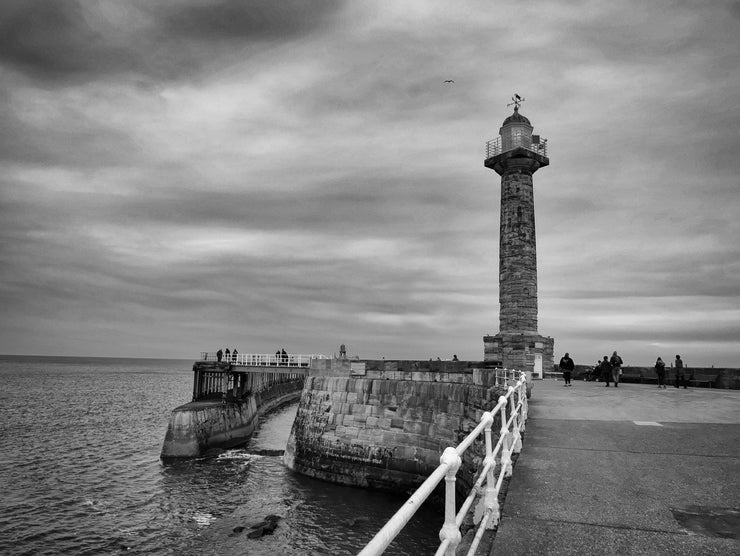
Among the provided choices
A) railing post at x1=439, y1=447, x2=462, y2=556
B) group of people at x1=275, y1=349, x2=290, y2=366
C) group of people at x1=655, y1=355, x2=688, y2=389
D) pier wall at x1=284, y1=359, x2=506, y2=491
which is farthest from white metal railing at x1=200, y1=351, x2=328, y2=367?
railing post at x1=439, y1=447, x2=462, y2=556

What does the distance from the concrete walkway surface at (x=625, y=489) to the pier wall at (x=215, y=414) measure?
2146cm

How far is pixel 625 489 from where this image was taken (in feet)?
19.1

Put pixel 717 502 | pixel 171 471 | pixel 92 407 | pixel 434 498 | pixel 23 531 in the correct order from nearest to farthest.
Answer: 1. pixel 717 502
2. pixel 23 531
3. pixel 434 498
4. pixel 171 471
5. pixel 92 407

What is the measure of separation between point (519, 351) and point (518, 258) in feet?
16.3

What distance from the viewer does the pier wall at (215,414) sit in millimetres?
26719

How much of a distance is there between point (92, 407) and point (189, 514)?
41.3m

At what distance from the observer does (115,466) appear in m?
25.4

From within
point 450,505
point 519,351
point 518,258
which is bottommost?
point 450,505

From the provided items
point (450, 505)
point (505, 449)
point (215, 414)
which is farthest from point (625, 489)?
point (215, 414)

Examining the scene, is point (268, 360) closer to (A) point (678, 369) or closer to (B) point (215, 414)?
(B) point (215, 414)

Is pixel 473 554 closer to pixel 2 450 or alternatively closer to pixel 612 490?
pixel 612 490

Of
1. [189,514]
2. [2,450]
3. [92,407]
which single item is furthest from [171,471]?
[92,407]

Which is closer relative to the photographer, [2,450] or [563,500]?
[563,500]

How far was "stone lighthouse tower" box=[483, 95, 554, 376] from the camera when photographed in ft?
87.9
